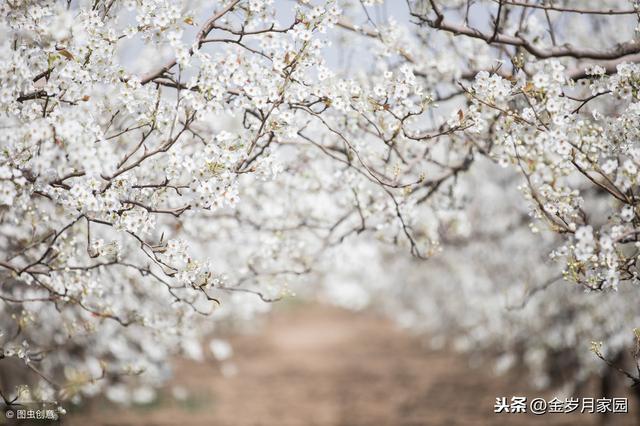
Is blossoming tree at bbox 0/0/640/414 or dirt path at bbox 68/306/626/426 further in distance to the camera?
dirt path at bbox 68/306/626/426

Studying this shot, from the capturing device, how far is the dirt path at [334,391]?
873 centimetres

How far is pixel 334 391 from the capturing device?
11008 millimetres

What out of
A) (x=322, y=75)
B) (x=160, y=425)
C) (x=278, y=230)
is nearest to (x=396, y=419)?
(x=160, y=425)

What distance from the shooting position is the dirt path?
8727 millimetres

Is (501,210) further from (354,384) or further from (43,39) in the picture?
(43,39)

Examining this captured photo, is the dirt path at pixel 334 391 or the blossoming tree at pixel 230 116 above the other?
the blossoming tree at pixel 230 116

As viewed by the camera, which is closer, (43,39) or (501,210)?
(43,39)

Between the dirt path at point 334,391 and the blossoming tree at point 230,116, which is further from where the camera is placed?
the dirt path at point 334,391

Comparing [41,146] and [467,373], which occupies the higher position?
[41,146]

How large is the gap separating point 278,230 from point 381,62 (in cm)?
177

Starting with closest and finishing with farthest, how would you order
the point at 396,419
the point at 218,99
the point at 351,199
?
the point at 218,99, the point at 351,199, the point at 396,419

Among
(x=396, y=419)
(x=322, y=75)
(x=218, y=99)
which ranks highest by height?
(x=322, y=75)

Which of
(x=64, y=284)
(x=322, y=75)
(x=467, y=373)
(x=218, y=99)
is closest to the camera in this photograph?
(x=218, y=99)

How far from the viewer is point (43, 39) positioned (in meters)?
2.93
